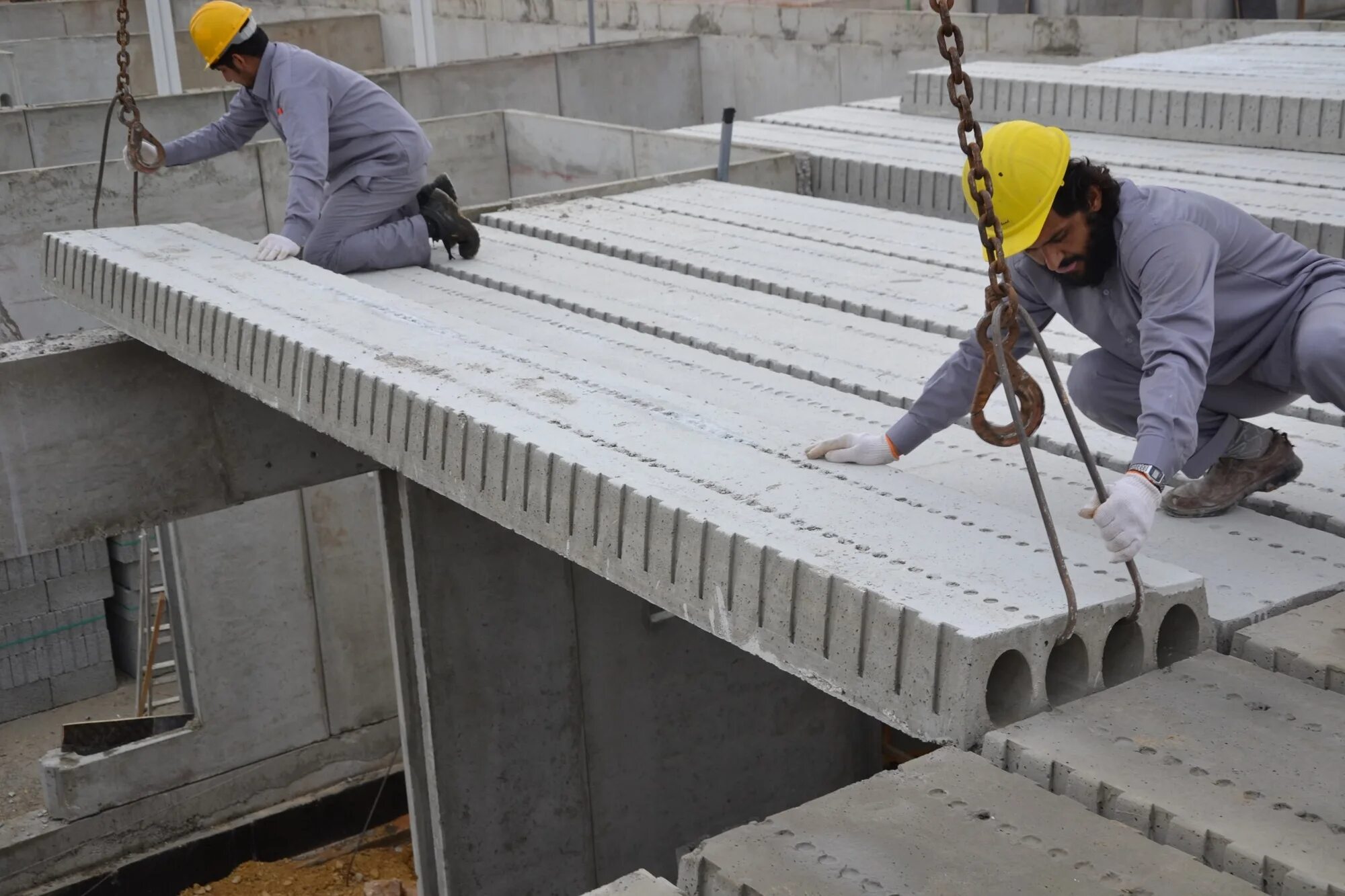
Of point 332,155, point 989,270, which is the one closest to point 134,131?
point 332,155

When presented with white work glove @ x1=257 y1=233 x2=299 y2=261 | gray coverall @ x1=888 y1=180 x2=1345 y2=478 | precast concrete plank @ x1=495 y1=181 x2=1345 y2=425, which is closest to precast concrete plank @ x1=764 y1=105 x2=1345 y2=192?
precast concrete plank @ x1=495 y1=181 x2=1345 y2=425

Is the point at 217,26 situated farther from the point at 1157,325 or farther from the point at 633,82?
the point at 633,82

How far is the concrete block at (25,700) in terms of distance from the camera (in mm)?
11320

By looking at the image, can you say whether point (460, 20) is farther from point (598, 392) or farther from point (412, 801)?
point (598, 392)

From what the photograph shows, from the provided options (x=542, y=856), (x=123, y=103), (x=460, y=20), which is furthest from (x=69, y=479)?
(x=460, y=20)

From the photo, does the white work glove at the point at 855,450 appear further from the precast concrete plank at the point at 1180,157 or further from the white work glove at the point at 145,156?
the white work glove at the point at 145,156

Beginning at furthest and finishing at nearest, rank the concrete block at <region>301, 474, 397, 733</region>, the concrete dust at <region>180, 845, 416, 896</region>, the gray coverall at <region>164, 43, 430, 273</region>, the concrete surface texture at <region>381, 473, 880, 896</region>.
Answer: the concrete block at <region>301, 474, 397, 733</region> → the concrete dust at <region>180, 845, 416, 896</region> → the gray coverall at <region>164, 43, 430, 273</region> → the concrete surface texture at <region>381, 473, 880, 896</region>

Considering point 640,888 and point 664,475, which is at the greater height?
point 664,475

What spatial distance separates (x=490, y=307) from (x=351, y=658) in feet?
15.7

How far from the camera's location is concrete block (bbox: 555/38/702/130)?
1611 cm

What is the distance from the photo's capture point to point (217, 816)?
34.1ft

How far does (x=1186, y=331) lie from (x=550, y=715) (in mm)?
4494

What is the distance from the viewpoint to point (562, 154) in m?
12.3

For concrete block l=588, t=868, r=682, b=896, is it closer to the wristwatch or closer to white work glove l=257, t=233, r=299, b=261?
the wristwatch
